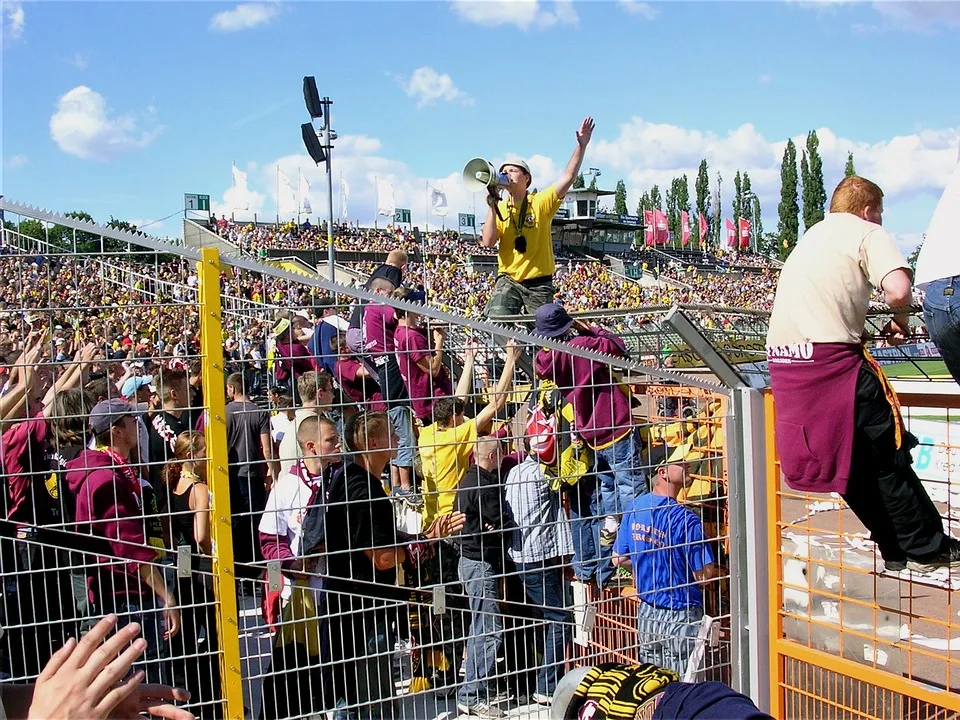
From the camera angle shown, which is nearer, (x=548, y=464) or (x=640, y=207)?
(x=548, y=464)

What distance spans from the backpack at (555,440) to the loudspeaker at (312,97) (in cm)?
1042

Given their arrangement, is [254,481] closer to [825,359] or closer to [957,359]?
[825,359]

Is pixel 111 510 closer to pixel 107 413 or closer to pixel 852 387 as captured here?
pixel 107 413

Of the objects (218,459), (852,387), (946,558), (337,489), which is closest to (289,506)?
(337,489)

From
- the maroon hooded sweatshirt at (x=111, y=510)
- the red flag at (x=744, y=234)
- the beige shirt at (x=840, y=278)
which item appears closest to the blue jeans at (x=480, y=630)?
the maroon hooded sweatshirt at (x=111, y=510)

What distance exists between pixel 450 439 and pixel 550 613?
1.00 m

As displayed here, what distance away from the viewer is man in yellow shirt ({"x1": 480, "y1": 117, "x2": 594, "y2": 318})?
582cm

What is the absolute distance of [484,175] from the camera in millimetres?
5691

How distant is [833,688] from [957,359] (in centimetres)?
166

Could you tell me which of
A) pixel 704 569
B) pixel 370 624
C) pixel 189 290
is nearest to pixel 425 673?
pixel 370 624

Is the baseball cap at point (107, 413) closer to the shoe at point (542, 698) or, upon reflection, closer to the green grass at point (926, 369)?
the shoe at point (542, 698)

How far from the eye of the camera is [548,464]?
12.4 ft

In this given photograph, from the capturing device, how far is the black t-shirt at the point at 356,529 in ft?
11.2

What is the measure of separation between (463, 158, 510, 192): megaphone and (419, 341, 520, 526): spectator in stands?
2255 millimetres
